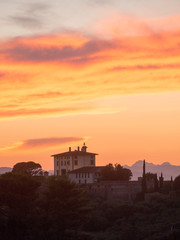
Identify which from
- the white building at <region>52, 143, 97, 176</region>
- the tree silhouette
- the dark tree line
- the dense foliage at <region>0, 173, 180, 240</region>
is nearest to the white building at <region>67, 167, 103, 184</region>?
the tree silhouette

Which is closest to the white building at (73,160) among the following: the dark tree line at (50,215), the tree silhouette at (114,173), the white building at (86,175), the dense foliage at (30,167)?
the dense foliage at (30,167)

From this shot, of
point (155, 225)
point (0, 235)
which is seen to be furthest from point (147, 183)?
point (0, 235)

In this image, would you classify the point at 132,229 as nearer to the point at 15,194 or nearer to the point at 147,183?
the point at 15,194

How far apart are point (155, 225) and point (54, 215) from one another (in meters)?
17.5

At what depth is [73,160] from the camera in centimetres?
14725

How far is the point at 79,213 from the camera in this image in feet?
228

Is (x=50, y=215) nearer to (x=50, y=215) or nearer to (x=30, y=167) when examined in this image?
(x=50, y=215)

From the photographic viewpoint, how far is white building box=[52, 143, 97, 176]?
147 metres

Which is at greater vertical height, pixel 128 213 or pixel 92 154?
pixel 92 154

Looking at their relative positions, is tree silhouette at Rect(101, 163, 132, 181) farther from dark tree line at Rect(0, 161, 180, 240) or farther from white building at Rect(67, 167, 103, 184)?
dark tree line at Rect(0, 161, 180, 240)

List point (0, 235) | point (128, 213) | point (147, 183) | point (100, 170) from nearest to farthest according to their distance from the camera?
1. point (0, 235)
2. point (128, 213)
3. point (147, 183)
4. point (100, 170)

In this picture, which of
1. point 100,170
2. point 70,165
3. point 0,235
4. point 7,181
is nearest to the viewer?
point 0,235

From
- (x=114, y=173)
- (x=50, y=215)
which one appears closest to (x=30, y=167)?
(x=114, y=173)

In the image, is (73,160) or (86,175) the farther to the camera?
(73,160)
